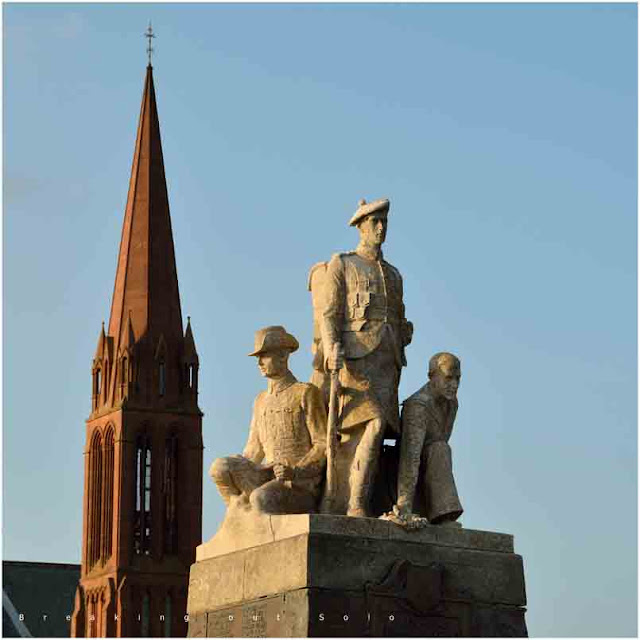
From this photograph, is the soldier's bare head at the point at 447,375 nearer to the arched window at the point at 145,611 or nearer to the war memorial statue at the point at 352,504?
the war memorial statue at the point at 352,504

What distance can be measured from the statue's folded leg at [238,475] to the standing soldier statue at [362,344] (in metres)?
0.60

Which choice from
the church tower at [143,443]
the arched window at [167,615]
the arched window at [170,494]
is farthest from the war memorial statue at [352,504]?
the arched window at [170,494]

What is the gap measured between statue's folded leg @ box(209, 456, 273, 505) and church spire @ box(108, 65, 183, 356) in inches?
3859

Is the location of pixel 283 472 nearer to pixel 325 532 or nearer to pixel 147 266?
pixel 325 532

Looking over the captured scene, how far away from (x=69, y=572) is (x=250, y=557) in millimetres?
107088

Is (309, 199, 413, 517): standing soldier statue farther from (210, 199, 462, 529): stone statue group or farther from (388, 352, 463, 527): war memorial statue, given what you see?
(388, 352, 463, 527): war memorial statue

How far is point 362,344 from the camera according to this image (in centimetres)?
2177

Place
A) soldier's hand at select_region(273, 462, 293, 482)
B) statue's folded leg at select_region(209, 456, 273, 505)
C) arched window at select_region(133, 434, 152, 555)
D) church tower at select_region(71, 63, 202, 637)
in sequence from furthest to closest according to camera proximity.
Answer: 1. arched window at select_region(133, 434, 152, 555)
2. church tower at select_region(71, 63, 202, 637)
3. statue's folded leg at select_region(209, 456, 273, 505)
4. soldier's hand at select_region(273, 462, 293, 482)

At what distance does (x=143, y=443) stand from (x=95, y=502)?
3.79 meters

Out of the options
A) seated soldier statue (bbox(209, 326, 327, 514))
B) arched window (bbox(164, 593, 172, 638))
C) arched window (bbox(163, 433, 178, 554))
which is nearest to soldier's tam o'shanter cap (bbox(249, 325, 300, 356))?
seated soldier statue (bbox(209, 326, 327, 514))

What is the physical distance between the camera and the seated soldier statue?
70.6 ft

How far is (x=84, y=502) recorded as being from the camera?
401 feet

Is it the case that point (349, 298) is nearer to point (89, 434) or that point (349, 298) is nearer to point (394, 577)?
point (394, 577)

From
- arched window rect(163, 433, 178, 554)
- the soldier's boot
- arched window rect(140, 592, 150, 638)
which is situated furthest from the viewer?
arched window rect(163, 433, 178, 554)
